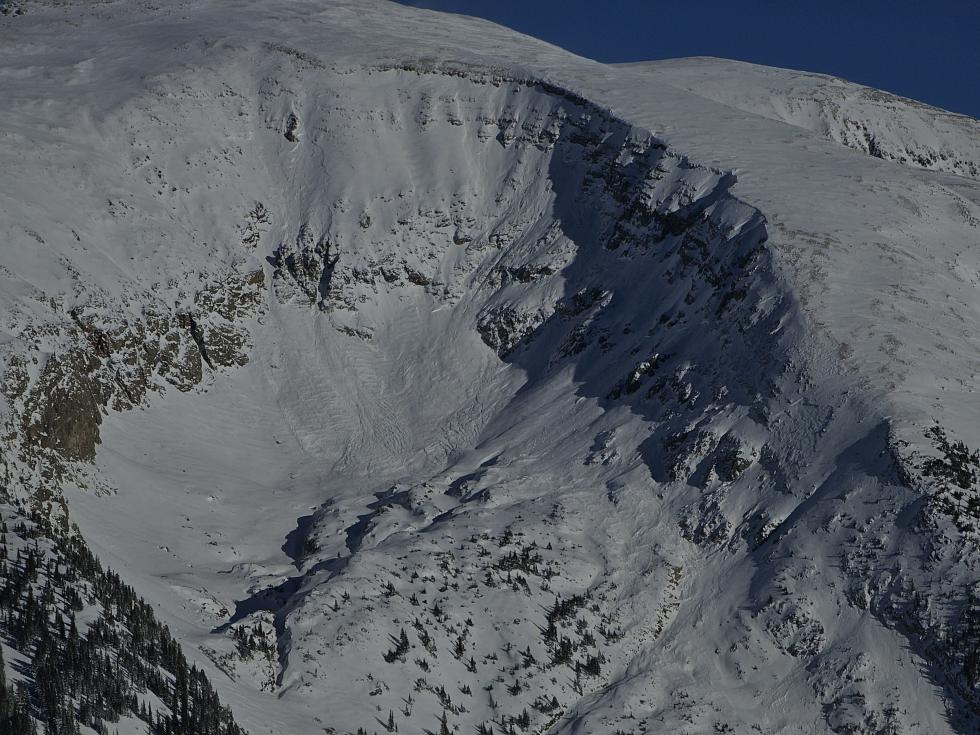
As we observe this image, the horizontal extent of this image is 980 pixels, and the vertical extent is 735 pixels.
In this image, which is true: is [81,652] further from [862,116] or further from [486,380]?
[862,116]

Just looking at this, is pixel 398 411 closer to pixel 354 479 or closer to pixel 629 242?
pixel 354 479

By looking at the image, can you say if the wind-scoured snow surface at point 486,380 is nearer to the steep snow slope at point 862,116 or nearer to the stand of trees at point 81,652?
the stand of trees at point 81,652

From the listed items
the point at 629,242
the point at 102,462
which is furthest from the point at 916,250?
the point at 102,462

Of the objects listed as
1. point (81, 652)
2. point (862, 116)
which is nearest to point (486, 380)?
point (81, 652)

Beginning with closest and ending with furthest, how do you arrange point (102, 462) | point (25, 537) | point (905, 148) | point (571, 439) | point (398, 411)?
point (25, 537)
point (102, 462)
point (571, 439)
point (398, 411)
point (905, 148)

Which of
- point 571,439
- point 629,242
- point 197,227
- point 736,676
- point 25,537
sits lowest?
point 736,676
